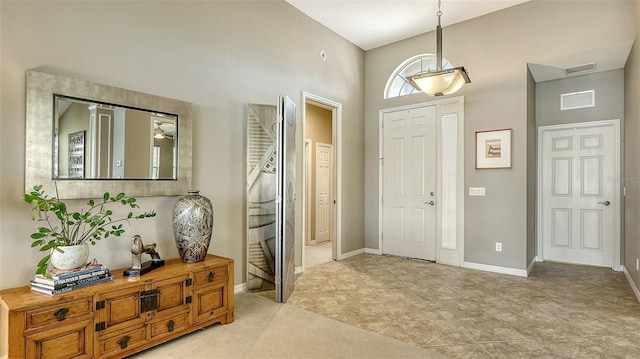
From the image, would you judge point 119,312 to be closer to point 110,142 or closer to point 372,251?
point 110,142

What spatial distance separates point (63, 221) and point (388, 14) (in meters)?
4.26

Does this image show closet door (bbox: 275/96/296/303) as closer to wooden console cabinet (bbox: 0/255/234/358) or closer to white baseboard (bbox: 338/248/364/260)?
wooden console cabinet (bbox: 0/255/234/358)

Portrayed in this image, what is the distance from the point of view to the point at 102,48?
2.59 metres

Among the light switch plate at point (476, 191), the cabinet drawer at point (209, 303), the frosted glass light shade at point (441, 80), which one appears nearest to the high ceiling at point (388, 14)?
the frosted glass light shade at point (441, 80)

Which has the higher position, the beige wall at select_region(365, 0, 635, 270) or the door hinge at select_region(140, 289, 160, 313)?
the beige wall at select_region(365, 0, 635, 270)

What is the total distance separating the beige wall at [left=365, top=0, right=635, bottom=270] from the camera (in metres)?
3.96

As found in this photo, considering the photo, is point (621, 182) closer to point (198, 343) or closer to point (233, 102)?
point (233, 102)

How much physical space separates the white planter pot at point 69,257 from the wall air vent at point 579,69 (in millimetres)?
5685

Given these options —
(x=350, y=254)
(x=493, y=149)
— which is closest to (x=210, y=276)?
(x=350, y=254)

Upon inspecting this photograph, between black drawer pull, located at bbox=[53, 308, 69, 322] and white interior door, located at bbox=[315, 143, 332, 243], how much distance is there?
16.3 ft

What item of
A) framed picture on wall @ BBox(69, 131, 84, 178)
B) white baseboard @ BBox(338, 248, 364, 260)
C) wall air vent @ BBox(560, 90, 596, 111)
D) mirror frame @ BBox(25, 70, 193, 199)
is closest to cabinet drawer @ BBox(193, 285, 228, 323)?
mirror frame @ BBox(25, 70, 193, 199)

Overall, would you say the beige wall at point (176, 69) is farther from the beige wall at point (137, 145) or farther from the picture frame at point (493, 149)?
the picture frame at point (493, 149)

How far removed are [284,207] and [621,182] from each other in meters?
4.69

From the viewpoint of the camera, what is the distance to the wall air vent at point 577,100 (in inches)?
187
